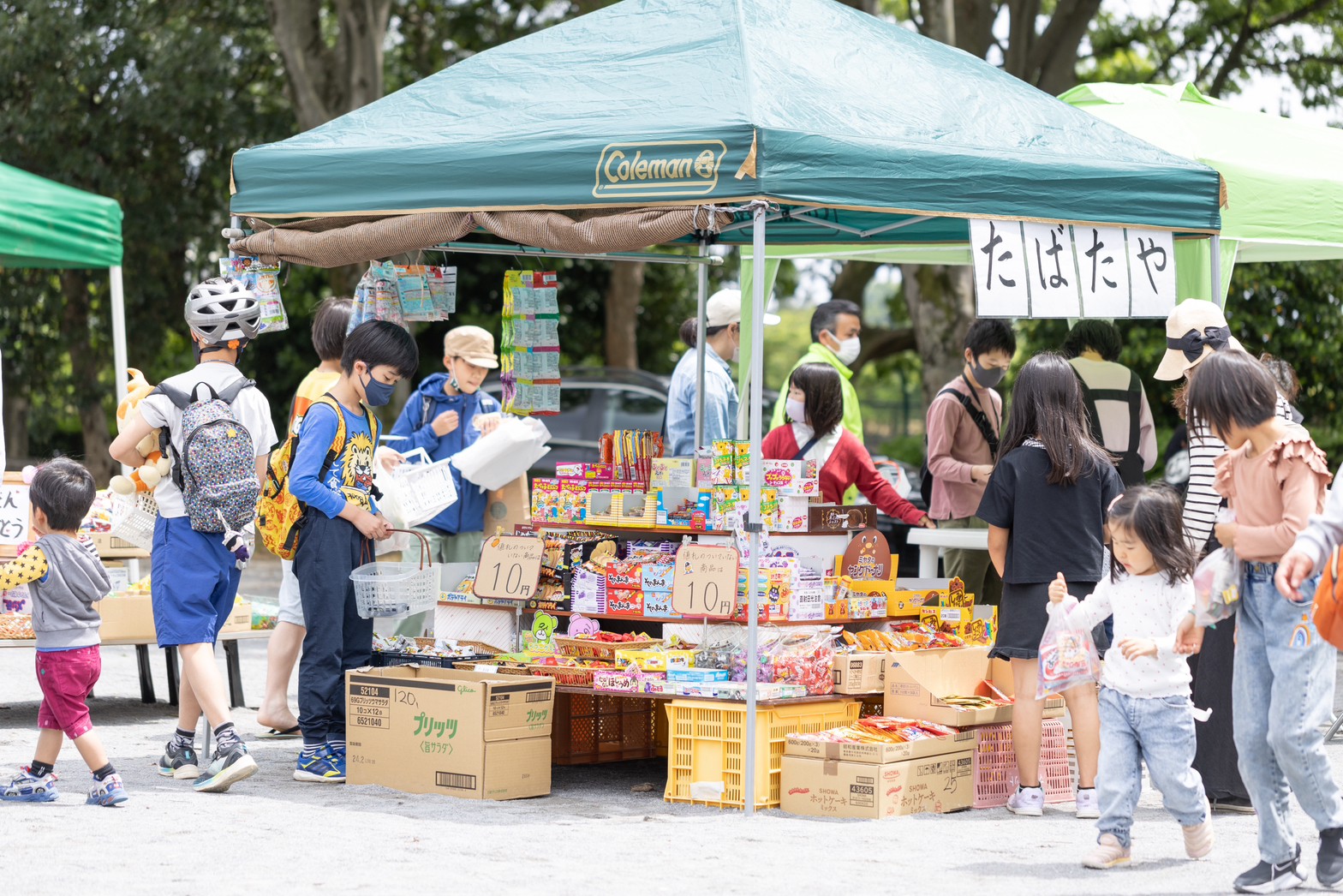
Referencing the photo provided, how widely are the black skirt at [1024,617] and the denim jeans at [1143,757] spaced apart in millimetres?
933

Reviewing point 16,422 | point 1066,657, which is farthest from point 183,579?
point 16,422

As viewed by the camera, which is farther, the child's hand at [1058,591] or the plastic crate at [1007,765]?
the plastic crate at [1007,765]

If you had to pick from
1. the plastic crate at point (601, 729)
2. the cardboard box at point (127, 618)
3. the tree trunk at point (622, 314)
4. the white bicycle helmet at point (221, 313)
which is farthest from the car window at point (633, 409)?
the white bicycle helmet at point (221, 313)

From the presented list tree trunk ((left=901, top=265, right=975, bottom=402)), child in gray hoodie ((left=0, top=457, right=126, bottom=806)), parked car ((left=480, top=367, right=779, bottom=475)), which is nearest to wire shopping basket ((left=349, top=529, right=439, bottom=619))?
child in gray hoodie ((left=0, top=457, right=126, bottom=806))

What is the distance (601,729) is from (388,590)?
1.47m

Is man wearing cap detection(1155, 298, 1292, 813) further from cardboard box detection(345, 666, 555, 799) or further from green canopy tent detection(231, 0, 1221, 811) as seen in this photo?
cardboard box detection(345, 666, 555, 799)

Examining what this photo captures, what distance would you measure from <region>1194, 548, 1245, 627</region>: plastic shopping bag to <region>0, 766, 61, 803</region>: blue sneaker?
430cm

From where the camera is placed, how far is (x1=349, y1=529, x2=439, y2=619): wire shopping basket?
663 centimetres

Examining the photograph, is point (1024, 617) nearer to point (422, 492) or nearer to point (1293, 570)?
point (1293, 570)

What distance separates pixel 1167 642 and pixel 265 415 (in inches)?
145

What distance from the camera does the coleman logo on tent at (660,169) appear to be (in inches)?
238

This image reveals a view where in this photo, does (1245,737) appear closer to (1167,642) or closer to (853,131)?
(1167,642)

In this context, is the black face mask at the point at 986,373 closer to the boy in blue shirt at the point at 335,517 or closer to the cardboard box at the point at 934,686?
the cardboard box at the point at 934,686

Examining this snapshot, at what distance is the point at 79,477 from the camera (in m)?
6.24
